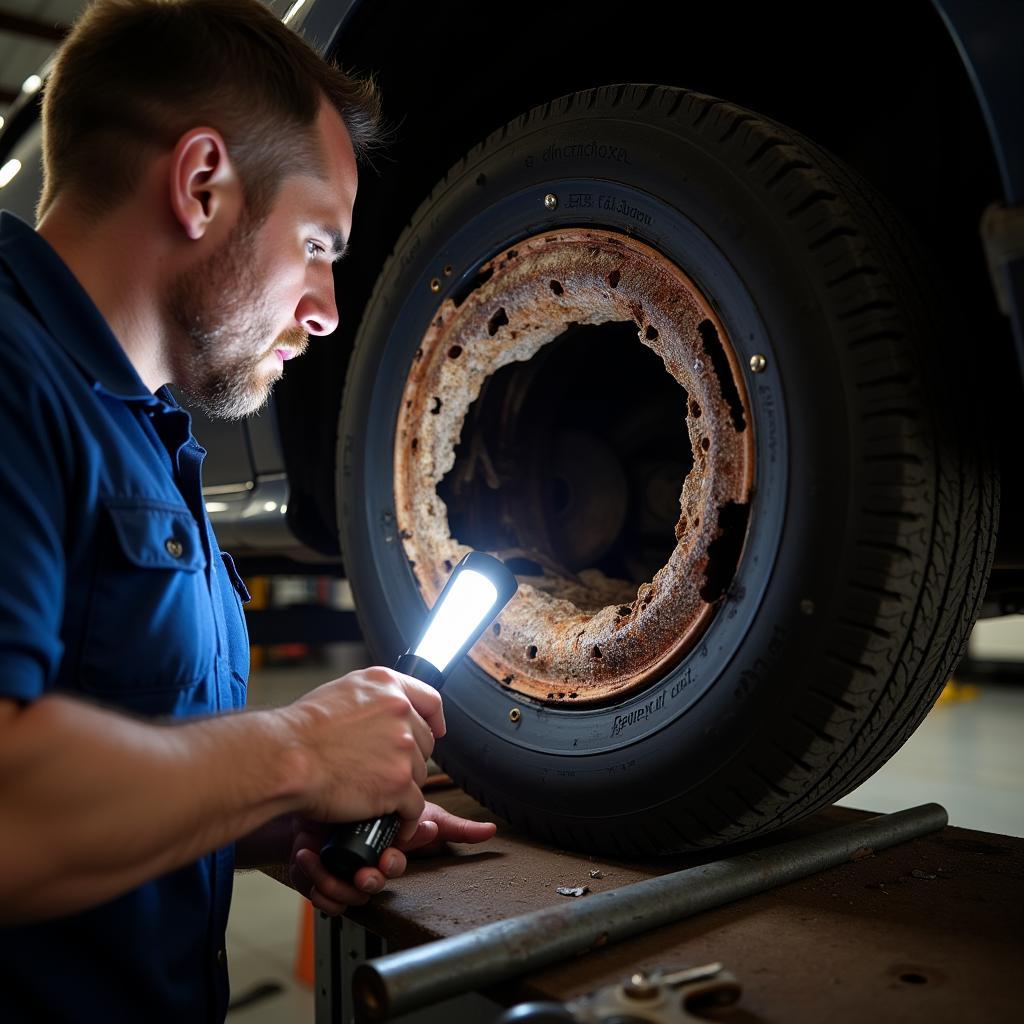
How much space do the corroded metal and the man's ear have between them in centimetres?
32

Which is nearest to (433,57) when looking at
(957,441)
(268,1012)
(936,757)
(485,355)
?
(485,355)

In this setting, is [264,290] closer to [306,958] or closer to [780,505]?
[780,505]

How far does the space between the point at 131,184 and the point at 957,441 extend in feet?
2.65

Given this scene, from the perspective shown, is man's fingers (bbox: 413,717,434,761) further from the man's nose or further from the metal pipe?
the man's nose

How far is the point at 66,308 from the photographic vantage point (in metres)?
0.80

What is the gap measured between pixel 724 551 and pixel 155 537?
523 mm

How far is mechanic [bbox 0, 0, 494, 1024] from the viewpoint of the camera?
597 mm

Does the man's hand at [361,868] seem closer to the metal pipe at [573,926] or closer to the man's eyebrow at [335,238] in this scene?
the metal pipe at [573,926]

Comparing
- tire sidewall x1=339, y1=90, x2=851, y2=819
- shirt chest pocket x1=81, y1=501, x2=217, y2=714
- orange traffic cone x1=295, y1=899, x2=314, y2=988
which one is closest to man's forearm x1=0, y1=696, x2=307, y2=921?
shirt chest pocket x1=81, y1=501, x2=217, y2=714

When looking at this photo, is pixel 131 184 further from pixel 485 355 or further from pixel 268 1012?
pixel 268 1012

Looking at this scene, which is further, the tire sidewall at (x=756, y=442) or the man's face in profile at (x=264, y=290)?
the man's face in profile at (x=264, y=290)

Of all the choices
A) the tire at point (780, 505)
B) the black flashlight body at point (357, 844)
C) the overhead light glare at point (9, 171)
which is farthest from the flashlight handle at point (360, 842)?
the overhead light glare at point (9, 171)

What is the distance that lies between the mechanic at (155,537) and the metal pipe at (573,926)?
0.50 ft

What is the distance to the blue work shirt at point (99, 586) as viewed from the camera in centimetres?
66
